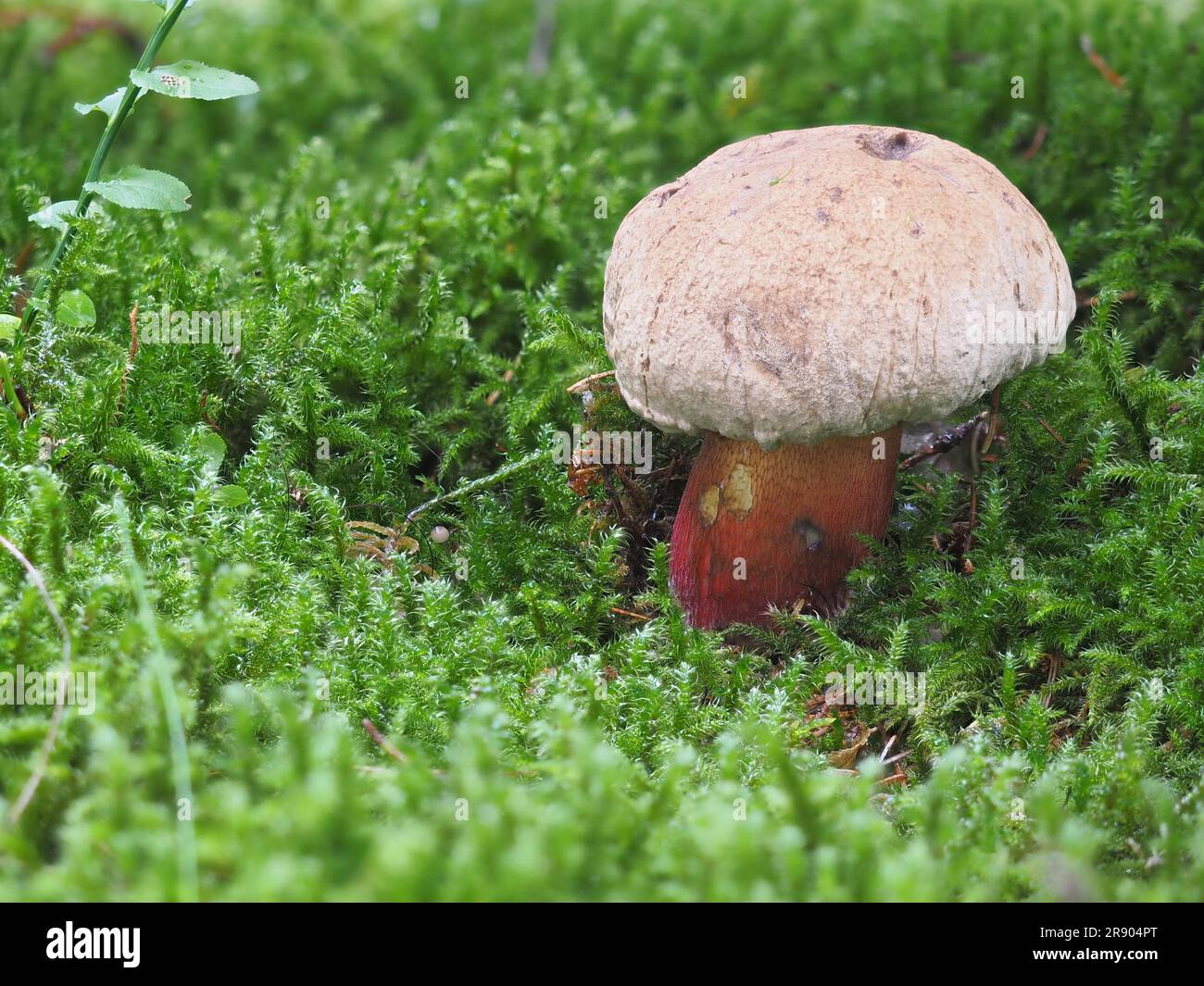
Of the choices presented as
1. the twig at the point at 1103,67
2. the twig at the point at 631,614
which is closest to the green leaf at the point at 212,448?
the twig at the point at 631,614

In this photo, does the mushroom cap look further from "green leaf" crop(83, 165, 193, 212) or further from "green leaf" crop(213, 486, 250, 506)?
"green leaf" crop(83, 165, 193, 212)

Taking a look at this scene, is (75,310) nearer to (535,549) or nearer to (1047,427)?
(535,549)

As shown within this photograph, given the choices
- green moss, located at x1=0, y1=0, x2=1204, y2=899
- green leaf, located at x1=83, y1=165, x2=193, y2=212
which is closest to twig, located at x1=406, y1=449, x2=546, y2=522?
green moss, located at x1=0, y1=0, x2=1204, y2=899

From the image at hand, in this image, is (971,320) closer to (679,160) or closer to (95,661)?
(95,661)

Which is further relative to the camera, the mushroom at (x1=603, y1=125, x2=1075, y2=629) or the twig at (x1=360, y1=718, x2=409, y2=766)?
the mushroom at (x1=603, y1=125, x2=1075, y2=629)

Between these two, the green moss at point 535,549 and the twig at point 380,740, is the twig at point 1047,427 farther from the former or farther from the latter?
the twig at point 380,740

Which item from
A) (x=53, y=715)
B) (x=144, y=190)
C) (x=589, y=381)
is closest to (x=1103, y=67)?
(x=589, y=381)
